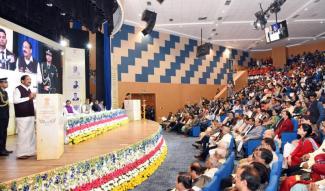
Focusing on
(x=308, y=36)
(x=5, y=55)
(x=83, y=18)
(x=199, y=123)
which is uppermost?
(x=308, y=36)

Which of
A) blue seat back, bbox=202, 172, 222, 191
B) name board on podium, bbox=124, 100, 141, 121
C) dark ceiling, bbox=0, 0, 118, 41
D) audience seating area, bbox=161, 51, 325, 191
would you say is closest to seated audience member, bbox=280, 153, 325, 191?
audience seating area, bbox=161, 51, 325, 191

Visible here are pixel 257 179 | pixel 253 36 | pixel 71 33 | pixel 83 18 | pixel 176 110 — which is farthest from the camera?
pixel 253 36

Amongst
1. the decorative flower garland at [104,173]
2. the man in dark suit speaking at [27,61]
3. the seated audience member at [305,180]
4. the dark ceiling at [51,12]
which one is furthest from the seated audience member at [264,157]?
the man in dark suit speaking at [27,61]

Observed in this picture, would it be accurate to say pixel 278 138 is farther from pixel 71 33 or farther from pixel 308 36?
pixel 308 36

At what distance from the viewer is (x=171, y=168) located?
20.2 feet

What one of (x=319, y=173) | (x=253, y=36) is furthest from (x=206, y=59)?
(x=319, y=173)

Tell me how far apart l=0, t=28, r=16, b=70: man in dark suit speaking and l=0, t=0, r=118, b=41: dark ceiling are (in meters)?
0.51

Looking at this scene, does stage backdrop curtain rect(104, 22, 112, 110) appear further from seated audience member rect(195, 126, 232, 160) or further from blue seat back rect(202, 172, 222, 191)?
blue seat back rect(202, 172, 222, 191)

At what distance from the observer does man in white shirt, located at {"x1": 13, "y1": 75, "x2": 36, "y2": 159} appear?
4.12m

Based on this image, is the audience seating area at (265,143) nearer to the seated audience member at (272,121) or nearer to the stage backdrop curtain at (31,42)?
the seated audience member at (272,121)

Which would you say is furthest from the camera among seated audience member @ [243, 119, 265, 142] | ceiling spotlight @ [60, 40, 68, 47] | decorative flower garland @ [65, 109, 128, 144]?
ceiling spotlight @ [60, 40, 68, 47]

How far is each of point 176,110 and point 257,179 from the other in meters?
14.1

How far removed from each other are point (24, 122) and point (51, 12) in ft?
18.7

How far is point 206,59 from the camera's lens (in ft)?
61.4
